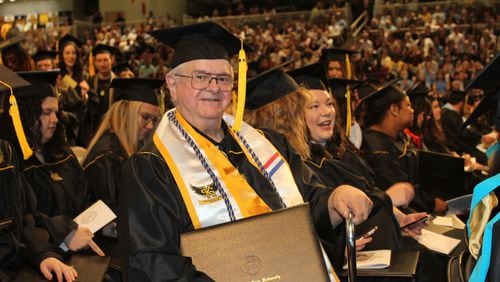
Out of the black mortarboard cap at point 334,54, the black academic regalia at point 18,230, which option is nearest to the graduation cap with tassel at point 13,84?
the black academic regalia at point 18,230

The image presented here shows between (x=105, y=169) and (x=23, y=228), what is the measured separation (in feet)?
3.98

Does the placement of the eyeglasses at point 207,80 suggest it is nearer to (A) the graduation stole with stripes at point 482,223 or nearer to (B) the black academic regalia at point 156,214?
(B) the black academic regalia at point 156,214

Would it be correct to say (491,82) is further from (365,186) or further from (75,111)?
(75,111)

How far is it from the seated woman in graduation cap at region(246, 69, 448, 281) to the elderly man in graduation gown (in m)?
0.87

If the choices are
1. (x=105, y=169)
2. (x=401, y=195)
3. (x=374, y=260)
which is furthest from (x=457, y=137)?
(x=374, y=260)

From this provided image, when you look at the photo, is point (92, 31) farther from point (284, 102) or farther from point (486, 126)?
point (284, 102)

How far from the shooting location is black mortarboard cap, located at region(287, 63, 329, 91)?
428 centimetres

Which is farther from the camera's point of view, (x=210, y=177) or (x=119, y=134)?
(x=119, y=134)

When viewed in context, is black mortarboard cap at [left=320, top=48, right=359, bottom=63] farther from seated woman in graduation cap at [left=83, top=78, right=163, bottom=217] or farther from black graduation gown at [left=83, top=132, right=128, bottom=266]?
black graduation gown at [left=83, top=132, right=128, bottom=266]

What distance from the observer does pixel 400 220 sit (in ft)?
13.8

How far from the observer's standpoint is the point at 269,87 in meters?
3.92

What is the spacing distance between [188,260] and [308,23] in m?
21.2

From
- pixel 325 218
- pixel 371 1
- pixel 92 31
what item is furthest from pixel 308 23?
pixel 325 218

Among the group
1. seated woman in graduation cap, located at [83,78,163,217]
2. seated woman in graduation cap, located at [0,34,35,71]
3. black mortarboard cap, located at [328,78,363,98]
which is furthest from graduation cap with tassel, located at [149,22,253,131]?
seated woman in graduation cap, located at [0,34,35,71]
